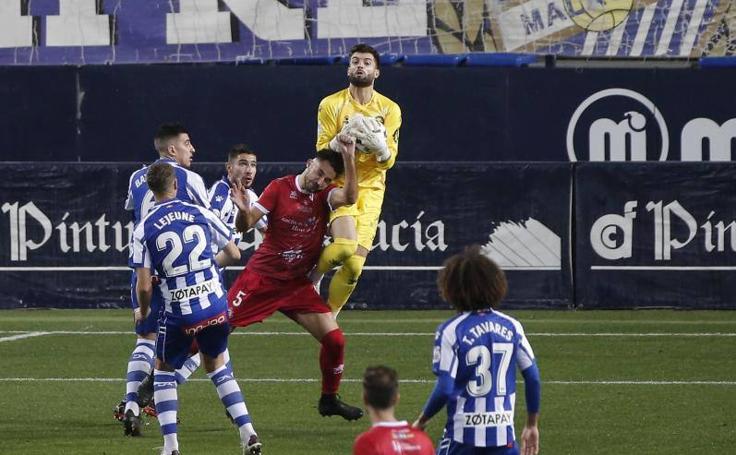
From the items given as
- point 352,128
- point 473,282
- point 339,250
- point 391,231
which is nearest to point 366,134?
point 352,128

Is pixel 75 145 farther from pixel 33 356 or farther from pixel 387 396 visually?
pixel 387 396

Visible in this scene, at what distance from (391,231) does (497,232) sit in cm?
126

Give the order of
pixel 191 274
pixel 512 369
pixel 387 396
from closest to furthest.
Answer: pixel 387 396 < pixel 512 369 < pixel 191 274

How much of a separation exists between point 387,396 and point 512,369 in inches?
40.2

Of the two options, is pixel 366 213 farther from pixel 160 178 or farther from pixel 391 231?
pixel 391 231

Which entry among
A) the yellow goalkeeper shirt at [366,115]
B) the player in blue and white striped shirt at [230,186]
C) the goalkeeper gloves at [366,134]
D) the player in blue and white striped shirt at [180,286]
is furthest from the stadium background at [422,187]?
the goalkeeper gloves at [366,134]

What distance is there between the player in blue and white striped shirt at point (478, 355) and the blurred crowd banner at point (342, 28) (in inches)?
552

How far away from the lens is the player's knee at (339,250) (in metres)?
10.6

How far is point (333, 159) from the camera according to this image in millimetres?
10344

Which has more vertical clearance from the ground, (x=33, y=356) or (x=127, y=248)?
(x=127, y=248)

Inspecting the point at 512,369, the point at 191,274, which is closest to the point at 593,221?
the point at 191,274

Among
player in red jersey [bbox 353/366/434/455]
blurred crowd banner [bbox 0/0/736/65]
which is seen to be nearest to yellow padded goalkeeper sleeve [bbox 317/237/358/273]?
player in red jersey [bbox 353/366/434/455]

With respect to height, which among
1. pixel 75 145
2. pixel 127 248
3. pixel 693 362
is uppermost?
pixel 75 145

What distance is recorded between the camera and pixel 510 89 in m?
20.8
